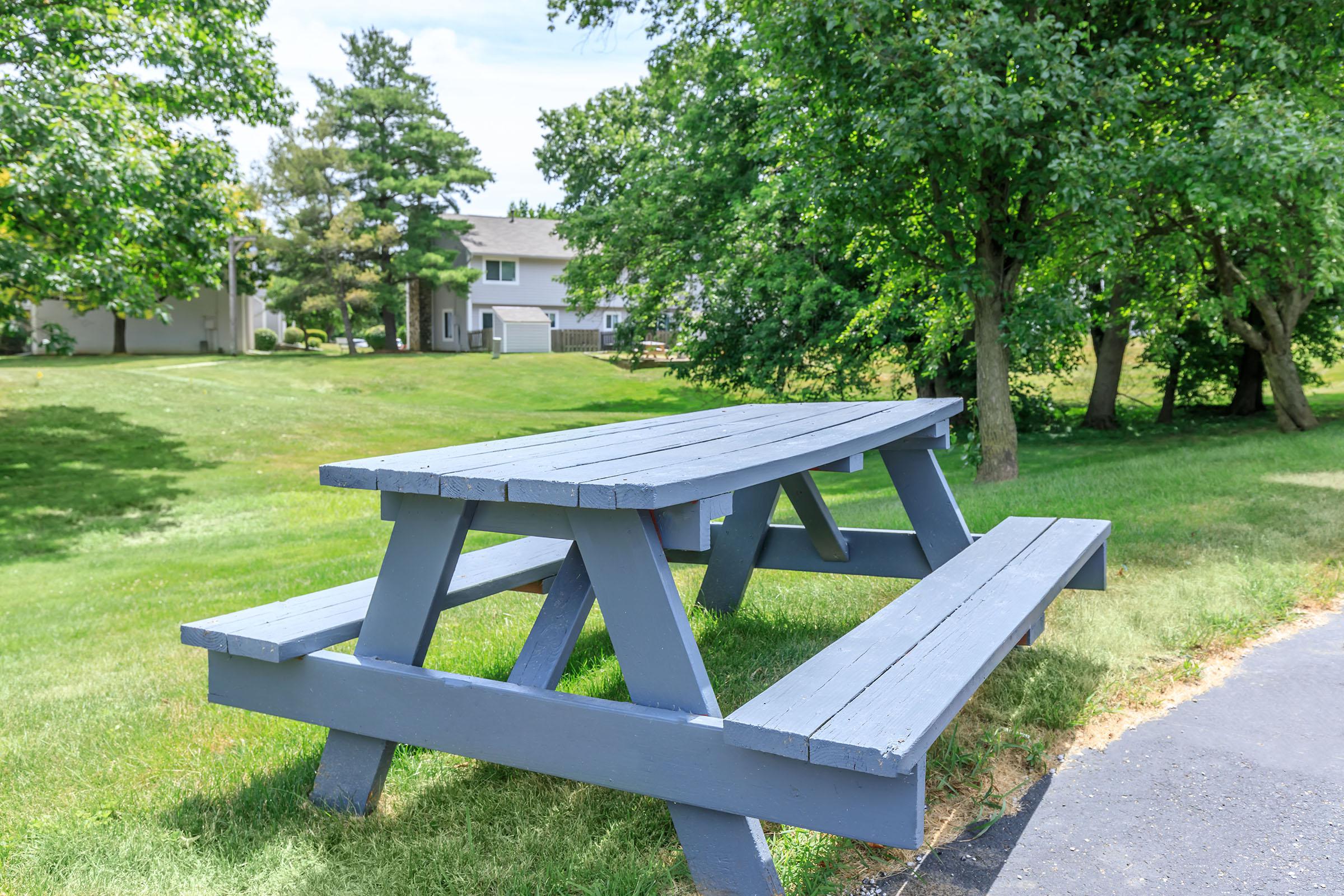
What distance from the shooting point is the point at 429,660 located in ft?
14.8

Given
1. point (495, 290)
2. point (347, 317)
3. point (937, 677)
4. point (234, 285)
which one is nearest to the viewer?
point (937, 677)

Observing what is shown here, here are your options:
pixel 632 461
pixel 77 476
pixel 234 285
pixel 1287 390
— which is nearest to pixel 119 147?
pixel 77 476

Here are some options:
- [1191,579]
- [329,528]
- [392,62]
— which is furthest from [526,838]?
[392,62]

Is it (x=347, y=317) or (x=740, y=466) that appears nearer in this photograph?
(x=740, y=466)

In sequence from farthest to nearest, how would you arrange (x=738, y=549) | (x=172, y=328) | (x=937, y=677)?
1. (x=172, y=328)
2. (x=738, y=549)
3. (x=937, y=677)

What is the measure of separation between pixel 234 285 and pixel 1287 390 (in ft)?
120

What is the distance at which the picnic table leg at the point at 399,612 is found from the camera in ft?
9.54

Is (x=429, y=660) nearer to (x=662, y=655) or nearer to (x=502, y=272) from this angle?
(x=662, y=655)

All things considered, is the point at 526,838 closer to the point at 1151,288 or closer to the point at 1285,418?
the point at 1151,288

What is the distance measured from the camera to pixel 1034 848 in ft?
9.32

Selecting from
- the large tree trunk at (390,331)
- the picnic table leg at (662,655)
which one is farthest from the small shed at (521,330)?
the picnic table leg at (662,655)

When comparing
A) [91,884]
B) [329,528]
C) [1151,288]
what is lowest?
[329,528]

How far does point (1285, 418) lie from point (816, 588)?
513 inches

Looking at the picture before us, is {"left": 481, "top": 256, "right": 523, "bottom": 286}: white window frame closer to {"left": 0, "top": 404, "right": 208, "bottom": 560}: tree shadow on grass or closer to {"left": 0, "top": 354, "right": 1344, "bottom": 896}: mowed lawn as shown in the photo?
{"left": 0, "top": 404, "right": 208, "bottom": 560}: tree shadow on grass
